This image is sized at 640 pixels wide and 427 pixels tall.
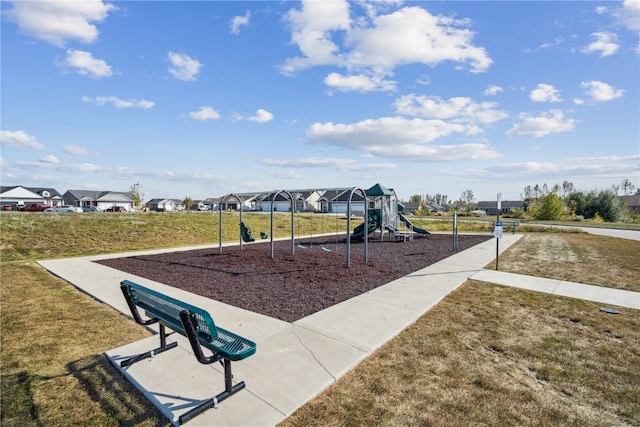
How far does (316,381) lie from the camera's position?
11.7ft

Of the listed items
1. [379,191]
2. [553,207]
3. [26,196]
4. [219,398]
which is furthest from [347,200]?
[26,196]

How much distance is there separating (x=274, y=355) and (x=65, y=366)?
2663 mm

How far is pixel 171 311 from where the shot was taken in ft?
11.7

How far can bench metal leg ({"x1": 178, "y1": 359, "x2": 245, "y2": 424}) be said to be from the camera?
9.78 feet

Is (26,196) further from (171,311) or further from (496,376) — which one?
(496,376)

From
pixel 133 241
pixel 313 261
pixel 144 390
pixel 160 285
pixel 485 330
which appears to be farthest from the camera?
pixel 133 241

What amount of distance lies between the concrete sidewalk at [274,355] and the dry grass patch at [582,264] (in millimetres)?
2009

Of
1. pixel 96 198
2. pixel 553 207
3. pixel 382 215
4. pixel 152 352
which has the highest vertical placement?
pixel 96 198

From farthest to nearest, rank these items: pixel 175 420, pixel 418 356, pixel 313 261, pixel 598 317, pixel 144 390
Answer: pixel 313 261 < pixel 598 317 < pixel 418 356 < pixel 144 390 < pixel 175 420

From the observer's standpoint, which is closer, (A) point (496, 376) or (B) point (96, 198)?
(A) point (496, 376)

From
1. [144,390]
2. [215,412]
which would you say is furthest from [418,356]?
[144,390]

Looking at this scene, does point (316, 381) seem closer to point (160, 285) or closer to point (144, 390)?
point (144, 390)

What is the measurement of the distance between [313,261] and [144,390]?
7949 millimetres

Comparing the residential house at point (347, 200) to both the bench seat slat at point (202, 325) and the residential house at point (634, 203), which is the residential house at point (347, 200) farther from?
the residential house at point (634, 203)
